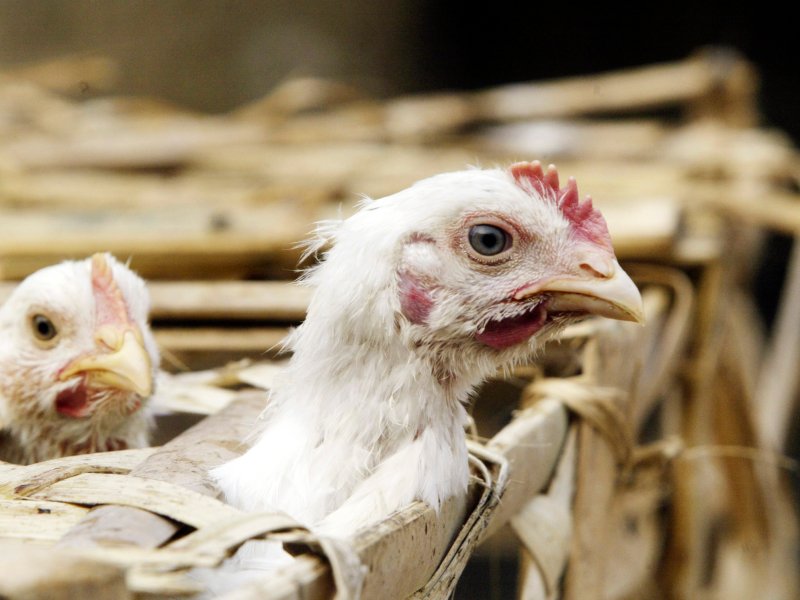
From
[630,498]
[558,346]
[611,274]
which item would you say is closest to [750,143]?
[630,498]

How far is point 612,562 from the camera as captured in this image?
1648mm

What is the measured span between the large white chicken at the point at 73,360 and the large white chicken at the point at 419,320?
333 millimetres

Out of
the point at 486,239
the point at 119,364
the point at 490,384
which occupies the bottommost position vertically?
the point at 490,384

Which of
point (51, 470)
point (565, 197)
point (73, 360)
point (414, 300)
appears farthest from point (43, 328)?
point (565, 197)

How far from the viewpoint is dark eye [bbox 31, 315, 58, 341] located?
116 centimetres

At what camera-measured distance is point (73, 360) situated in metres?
1.14

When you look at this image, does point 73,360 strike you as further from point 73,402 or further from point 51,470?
point 51,470

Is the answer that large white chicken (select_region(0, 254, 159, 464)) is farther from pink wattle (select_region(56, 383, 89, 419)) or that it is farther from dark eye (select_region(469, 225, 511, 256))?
dark eye (select_region(469, 225, 511, 256))

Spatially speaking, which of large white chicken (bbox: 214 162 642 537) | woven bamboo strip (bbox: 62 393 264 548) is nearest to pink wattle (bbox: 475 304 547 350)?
large white chicken (bbox: 214 162 642 537)

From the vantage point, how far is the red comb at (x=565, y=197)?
0.87 m

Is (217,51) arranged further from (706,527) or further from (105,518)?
(105,518)

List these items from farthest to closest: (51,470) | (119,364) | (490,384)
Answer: (490,384)
(119,364)
(51,470)

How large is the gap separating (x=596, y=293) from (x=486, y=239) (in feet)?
0.36

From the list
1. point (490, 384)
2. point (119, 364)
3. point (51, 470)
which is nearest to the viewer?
point (51, 470)
